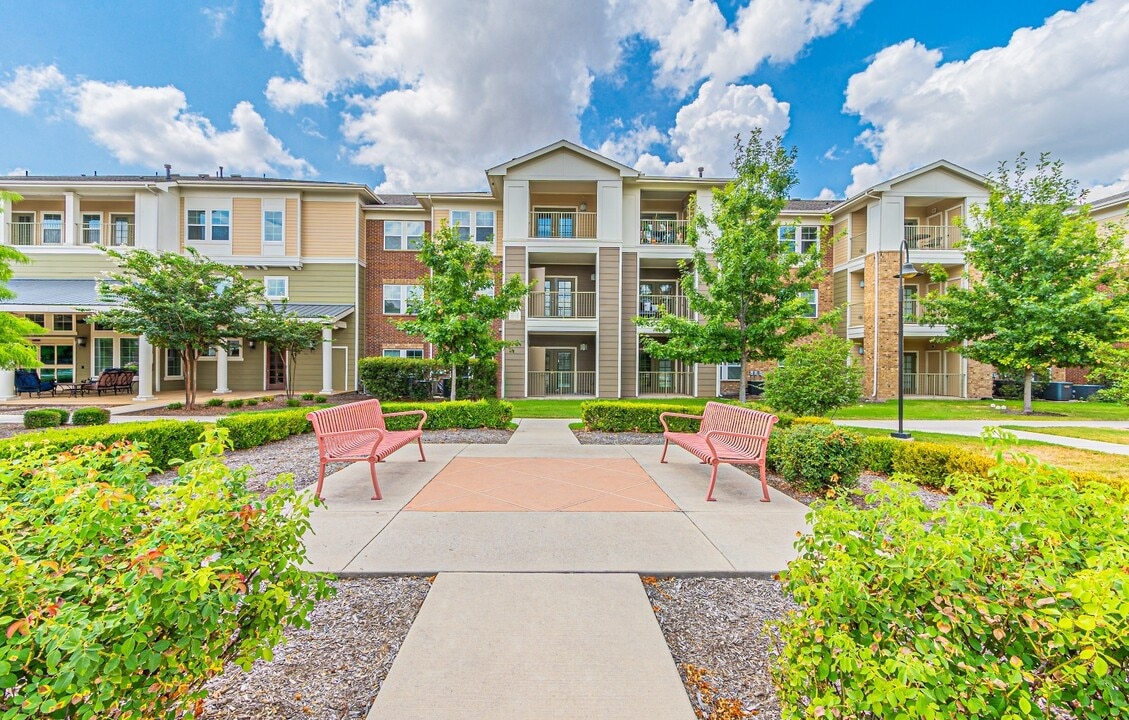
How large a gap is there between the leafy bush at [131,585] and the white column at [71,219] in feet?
83.9

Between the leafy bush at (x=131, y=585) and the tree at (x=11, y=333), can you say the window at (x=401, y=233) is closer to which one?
the tree at (x=11, y=333)

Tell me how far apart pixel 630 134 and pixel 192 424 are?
22.7m

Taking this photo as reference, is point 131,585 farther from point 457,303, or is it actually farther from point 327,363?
point 327,363

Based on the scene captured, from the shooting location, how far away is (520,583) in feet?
10.5

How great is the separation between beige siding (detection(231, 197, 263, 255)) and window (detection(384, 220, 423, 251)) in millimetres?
5377

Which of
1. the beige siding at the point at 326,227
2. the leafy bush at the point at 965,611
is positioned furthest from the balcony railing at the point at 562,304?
the leafy bush at the point at 965,611

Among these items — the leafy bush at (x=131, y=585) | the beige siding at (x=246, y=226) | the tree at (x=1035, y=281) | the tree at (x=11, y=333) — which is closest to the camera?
the leafy bush at (x=131, y=585)

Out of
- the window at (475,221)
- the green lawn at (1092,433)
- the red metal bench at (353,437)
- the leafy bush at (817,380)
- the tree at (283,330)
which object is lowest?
the green lawn at (1092,433)

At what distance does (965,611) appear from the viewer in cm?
140

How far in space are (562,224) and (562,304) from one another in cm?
352

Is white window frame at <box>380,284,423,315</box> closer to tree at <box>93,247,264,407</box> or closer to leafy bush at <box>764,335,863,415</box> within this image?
tree at <box>93,247,264,407</box>

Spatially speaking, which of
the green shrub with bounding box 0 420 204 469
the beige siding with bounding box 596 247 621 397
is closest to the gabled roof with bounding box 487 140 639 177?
the beige siding with bounding box 596 247 621 397

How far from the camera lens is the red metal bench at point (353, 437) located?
17.6ft

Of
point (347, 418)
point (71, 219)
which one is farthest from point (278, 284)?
point (347, 418)
